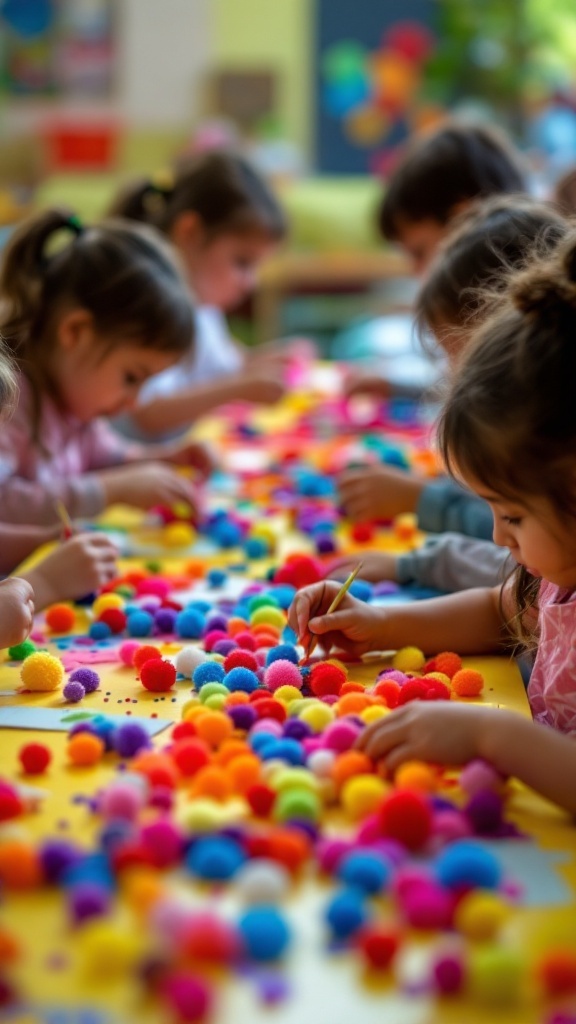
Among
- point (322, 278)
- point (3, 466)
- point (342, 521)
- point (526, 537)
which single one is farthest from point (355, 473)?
point (322, 278)

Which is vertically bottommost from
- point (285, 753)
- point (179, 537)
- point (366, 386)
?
point (366, 386)

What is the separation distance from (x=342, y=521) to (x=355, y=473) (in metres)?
0.07

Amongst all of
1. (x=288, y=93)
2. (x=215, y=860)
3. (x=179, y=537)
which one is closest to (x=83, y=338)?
(x=179, y=537)

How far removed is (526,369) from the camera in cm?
92

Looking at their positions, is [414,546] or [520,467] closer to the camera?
[520,467]

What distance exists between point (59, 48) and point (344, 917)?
4542 mm

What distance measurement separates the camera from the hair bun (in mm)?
925

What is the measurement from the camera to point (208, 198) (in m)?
2.40

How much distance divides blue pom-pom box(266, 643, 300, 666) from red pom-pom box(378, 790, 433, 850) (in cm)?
34

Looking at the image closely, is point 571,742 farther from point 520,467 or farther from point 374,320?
point 374,320

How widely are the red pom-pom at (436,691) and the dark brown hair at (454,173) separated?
46.0 inches

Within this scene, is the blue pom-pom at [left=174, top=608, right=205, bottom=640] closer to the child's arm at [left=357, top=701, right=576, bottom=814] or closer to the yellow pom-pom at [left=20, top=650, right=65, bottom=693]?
the yellow pom-pom at [left=20, top=650, right=65, bottom=693]

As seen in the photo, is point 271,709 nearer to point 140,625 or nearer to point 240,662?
point 240,662

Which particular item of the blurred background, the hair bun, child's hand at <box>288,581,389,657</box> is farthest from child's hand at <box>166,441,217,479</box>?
the blurred background
